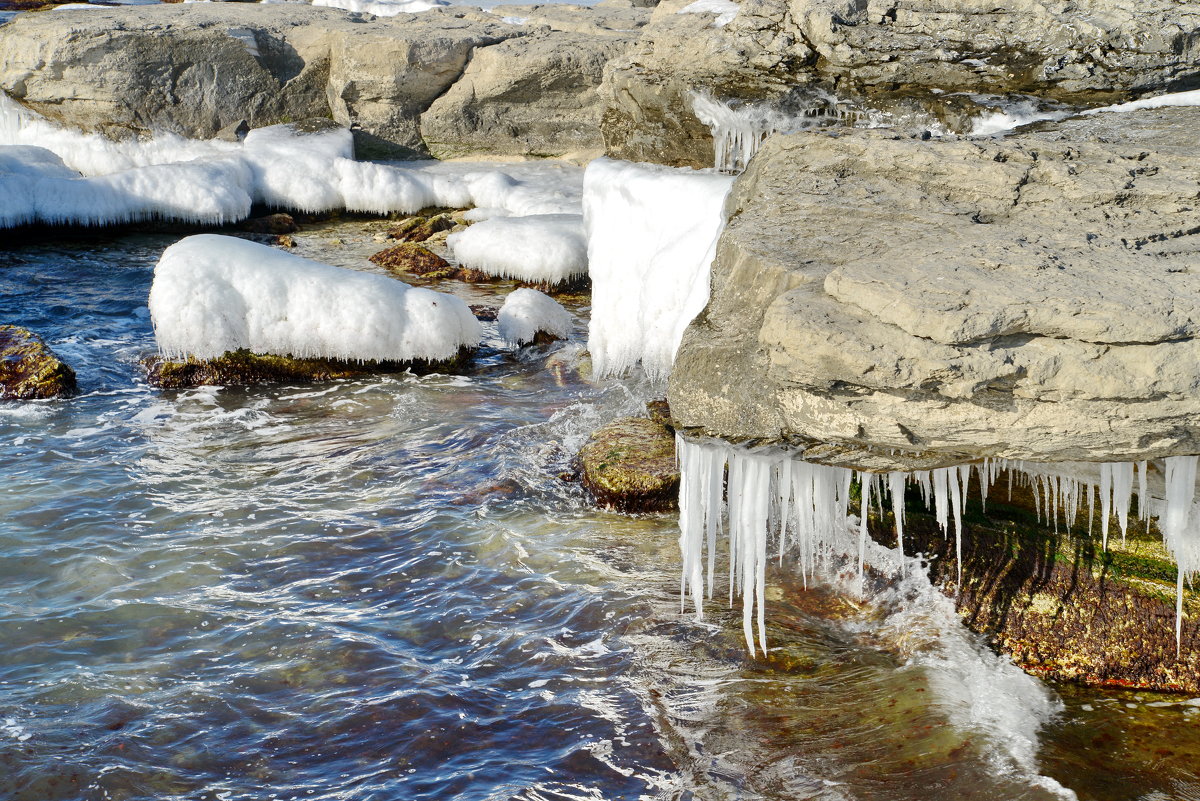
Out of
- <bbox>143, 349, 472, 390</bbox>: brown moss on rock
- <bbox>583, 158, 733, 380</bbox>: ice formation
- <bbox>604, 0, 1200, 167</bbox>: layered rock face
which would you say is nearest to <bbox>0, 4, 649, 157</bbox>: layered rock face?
<bbox>583, 158, 733, 380</bbox>: ice formation

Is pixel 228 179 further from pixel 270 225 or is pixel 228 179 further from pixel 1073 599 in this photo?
pixel 1073 599

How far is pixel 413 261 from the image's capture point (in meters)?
13.1

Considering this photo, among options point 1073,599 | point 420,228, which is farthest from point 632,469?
point 420,228

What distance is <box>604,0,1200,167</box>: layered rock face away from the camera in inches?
258

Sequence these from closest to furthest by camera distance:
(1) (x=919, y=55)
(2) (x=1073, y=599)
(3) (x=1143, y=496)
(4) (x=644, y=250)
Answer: (3) (x=1143, y=496) < (2) (x=1073, y=599) < (1) (x=919, y=55) < (4) (x=644, y=250)

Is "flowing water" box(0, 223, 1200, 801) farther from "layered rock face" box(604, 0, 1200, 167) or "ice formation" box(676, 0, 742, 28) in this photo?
"ice formation" box(676, 0, 742, 28)

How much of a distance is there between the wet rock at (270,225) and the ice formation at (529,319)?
573cm

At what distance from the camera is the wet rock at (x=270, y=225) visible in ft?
48.5

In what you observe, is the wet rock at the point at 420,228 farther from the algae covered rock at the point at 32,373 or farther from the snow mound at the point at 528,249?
the algae covered rock at the point at 32,373

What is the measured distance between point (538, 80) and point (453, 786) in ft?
46.9

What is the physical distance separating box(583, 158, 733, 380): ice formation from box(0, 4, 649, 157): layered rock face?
27.4ft

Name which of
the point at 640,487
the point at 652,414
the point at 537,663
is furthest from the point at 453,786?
the point at 652,414

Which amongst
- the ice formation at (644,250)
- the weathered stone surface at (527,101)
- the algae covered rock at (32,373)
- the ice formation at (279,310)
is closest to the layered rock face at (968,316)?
the ice formation at (644,250)

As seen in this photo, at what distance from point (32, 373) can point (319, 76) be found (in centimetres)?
1059
